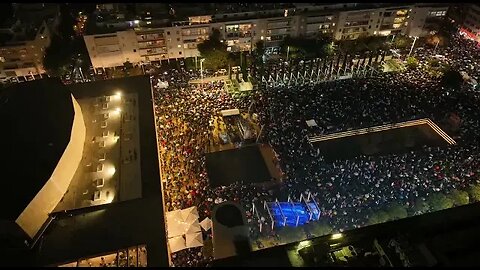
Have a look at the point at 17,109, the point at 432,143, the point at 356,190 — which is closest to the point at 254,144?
the point at 356,190

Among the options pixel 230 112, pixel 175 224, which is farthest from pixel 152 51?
pixel 175 224

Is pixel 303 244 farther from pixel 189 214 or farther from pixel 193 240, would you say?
pixel 189 214

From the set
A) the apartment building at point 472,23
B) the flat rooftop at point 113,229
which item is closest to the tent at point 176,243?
the flat rooftop at point 113,229

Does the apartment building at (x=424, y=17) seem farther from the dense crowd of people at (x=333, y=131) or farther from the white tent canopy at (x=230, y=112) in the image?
the white tent canopy at (x=230, y=112)

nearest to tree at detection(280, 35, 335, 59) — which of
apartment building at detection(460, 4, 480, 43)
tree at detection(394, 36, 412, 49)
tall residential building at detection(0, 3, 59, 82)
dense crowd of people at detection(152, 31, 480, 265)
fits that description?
dense crowd of people at detection(152, 31, 480, 265)

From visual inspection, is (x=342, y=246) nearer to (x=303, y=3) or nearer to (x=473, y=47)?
(x=303, y=3)
